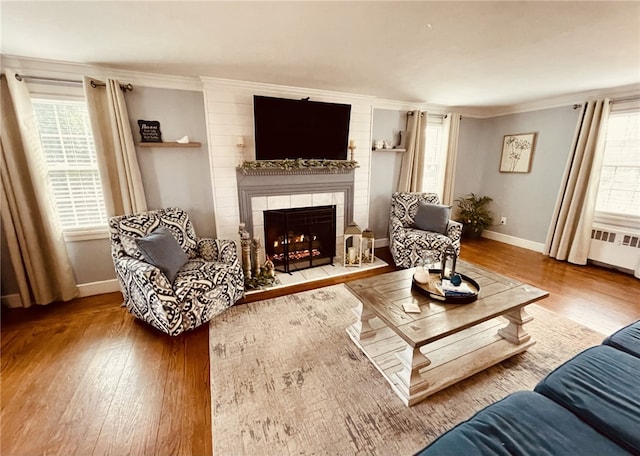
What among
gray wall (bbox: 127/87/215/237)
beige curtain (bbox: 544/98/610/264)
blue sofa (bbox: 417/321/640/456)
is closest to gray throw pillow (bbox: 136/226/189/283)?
gray wall (bbox: 127/87/215/237)

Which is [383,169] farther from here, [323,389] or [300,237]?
[323,389]

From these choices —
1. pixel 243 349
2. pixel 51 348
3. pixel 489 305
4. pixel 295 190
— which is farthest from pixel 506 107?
pixel 51 348

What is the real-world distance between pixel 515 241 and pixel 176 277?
16.7 feet

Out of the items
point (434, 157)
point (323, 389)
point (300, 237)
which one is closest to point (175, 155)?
point (300, 237)

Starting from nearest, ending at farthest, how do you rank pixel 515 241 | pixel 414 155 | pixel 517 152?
pixel 414 155
pixel 517 152
pixel 515 241

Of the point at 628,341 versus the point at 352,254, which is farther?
the point at 352,254

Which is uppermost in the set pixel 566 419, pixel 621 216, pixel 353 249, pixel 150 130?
pixel 150 130

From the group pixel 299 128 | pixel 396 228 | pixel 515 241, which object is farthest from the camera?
pixel 515 241

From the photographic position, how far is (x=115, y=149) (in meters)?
2.60

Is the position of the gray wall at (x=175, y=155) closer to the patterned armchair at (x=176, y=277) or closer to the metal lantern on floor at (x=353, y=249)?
the patterned armchair at (x=176, y=277)

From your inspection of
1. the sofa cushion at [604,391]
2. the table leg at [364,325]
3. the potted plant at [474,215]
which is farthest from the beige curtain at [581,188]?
the table leg at [364,325]

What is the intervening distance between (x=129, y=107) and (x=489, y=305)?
365cm

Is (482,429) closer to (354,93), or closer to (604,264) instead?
(354,93)

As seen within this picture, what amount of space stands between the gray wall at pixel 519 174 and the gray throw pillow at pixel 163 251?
4.65 meters
